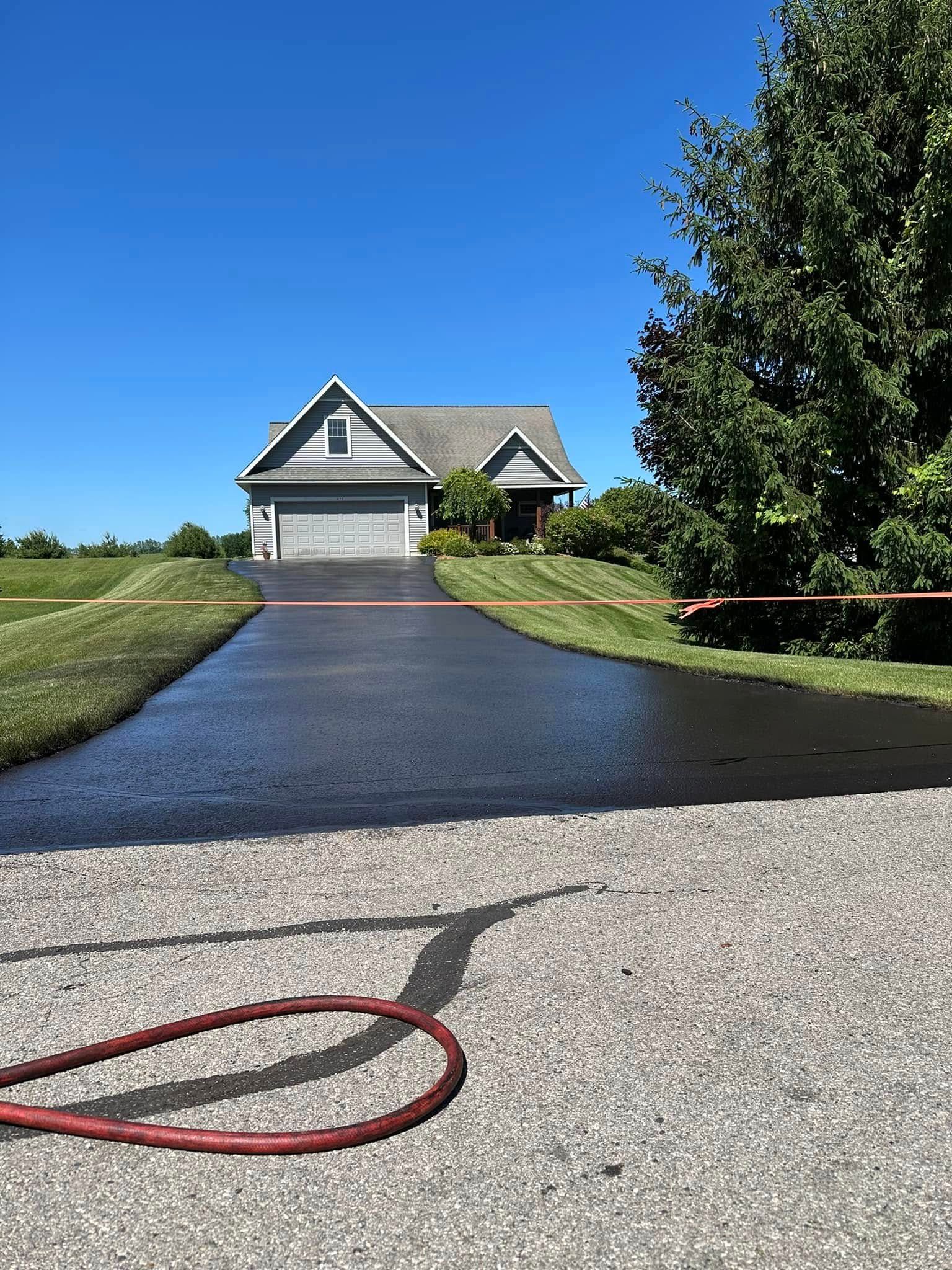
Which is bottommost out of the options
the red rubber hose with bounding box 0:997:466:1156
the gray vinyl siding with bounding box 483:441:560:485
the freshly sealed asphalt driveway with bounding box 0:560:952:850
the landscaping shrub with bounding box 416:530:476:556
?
the freshly sealed asphalt driveway with bounding box 0:560:952:850

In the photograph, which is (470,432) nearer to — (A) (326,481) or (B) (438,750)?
(A) (326,481)

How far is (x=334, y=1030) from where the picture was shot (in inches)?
121

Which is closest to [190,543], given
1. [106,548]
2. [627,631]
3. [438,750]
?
[106,548]

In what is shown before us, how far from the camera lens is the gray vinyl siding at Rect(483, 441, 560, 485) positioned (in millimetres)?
40531

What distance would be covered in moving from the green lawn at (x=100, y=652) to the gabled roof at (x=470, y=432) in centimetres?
1546

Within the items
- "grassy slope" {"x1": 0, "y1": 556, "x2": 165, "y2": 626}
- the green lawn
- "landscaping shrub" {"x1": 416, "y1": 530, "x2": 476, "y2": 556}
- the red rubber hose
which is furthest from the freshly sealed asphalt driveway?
"landscaping shrub" {"x1": 416, "y1": 530, "x2": 476, "y2": 556}

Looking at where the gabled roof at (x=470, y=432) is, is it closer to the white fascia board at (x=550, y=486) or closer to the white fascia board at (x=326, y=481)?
the white fascia board at (x=550, y=486)

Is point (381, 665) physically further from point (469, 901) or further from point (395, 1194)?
point (395, 1194)

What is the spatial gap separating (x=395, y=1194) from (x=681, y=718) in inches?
276

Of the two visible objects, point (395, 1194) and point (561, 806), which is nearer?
point (395, 1194)

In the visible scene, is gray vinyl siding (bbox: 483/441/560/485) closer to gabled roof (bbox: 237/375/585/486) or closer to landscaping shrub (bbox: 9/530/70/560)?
gabled roof (bbox: 237/375/585/486)

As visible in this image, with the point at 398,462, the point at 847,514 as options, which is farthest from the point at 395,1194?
the point at 398,462

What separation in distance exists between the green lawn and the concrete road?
144 inches

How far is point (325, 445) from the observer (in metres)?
37.1
